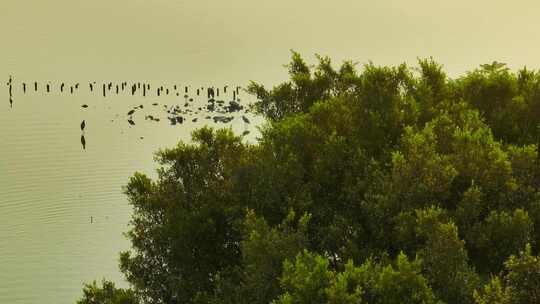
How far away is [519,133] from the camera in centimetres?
2255

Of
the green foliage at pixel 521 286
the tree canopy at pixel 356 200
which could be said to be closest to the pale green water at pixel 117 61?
the tree canopy at pixel 356 200

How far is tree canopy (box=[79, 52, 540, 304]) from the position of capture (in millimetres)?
16047

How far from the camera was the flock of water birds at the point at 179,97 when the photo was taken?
67.8 m

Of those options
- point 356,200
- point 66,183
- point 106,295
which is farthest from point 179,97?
point 356,200

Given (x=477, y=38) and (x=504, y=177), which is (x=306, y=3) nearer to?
(x=477, y=38)

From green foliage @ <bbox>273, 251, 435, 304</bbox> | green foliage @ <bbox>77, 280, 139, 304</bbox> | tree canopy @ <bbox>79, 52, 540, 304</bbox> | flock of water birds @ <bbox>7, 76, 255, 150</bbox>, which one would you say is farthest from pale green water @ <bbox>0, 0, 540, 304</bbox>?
green foliage @ <bbox>273, 251, 435, 304</bbox>

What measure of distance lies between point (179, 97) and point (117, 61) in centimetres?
2186

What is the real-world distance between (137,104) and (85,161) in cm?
2069

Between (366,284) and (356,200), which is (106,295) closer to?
(356,200)

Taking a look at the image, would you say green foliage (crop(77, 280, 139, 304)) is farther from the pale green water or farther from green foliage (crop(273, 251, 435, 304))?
the pale green water

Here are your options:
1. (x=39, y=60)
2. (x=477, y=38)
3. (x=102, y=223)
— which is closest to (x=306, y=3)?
(x=477, y=38)

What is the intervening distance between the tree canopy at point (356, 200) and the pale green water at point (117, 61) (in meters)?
12.2

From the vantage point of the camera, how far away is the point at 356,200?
66.1ft

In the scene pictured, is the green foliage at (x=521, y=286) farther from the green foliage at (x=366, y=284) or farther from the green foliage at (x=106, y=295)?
the green foliage at (x=106, y=295)
